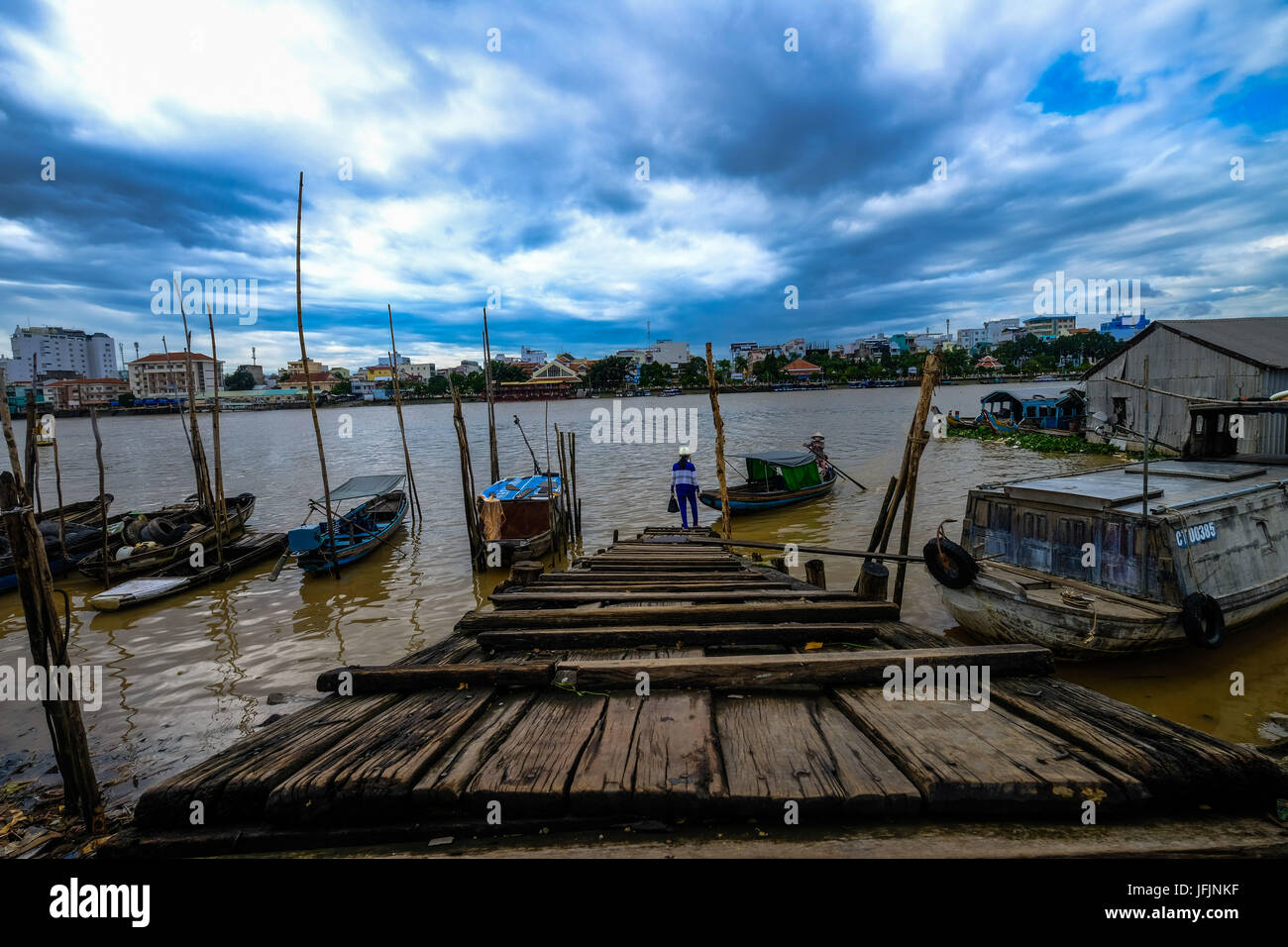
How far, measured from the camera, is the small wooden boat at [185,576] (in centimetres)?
1380

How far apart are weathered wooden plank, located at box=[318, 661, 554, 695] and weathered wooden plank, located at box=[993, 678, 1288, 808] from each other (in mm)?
2662

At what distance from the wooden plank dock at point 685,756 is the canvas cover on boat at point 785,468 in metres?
18.2

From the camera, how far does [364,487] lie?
21125 millimetres

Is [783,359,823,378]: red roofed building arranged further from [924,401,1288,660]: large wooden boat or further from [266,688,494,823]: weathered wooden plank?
[266,688,494,823]: weathered wooden plank

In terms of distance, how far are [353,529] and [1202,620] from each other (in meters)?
18.8

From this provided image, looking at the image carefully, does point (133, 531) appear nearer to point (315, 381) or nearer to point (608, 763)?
point (608, 763)

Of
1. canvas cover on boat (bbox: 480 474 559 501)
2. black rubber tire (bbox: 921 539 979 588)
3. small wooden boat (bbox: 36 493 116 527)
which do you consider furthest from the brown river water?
small wooden boat (bbox: 36 493 116 527)

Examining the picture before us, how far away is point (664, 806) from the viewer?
2344mm

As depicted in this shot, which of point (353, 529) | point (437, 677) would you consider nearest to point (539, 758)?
point (437, 677)

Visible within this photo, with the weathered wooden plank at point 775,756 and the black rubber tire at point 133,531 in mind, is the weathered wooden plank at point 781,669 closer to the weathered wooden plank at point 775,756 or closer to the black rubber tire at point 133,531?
the weathered wooden plank at point 775,756
